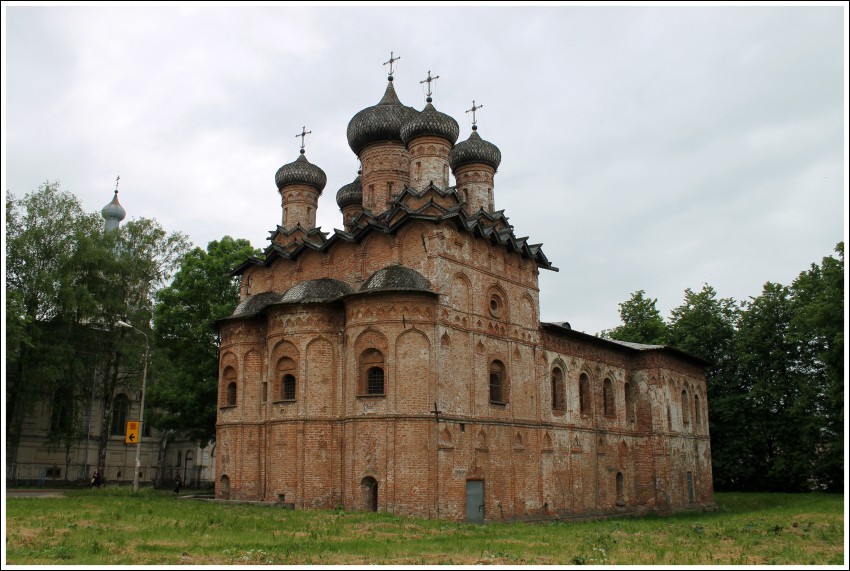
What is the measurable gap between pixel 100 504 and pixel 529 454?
1285 centimetres

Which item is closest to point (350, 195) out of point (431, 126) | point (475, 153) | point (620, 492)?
point (475, 153)

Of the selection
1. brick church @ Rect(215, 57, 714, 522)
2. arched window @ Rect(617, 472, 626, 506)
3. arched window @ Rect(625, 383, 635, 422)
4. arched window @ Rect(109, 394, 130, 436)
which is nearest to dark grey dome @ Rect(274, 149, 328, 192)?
brick church @ Rect(215, 57, 714, 522)

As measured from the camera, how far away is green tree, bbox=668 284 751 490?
3906 centimetres

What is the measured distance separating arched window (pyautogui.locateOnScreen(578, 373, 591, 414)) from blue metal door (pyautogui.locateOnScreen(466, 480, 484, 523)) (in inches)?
323

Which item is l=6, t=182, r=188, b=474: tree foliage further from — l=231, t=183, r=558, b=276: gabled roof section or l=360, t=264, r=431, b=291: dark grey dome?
l=360, t=264, r=431, b=291: dark grey dome

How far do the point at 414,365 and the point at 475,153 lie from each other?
10.6 metres

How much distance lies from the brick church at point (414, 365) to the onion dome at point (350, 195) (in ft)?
3.75

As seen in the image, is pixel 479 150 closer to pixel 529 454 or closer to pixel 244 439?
pixel 529 454

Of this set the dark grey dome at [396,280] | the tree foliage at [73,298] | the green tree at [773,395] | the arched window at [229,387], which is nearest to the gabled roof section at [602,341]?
the green tree at [773,395]

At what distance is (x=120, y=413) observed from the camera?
133 feet

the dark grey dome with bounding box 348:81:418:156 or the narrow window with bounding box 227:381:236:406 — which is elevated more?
the dark grey dome with bounding box 348:81:418:156

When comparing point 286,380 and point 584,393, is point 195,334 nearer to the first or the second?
point 286,380

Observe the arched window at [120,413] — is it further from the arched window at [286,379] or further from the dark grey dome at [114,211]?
the arched window at [286,379]

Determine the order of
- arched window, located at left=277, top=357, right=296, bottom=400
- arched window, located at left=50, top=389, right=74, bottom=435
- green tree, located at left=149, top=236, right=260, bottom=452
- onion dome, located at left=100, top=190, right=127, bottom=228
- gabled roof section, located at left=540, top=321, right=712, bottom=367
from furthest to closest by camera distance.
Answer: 1. onion dome, located at left=100, top=190, right=127, bottom=228
2. arched window, located at left=50, top=389, right=74, bottom=435
3. green tree, located at left=149, top=236, right=260, bottom=452
4. gabled roof section, located at left=540, top=321, right=712, bottom=367
5. arched window, located at left=277, top=357, right=296, bottom=400
